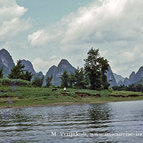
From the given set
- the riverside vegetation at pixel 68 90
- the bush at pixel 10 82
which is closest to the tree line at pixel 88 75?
the riverside vegetation at pixel 68 90

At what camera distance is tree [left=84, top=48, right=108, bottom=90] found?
8006 cm

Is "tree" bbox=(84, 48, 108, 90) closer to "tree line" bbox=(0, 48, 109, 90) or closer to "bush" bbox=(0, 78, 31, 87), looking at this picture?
"tree line" bbox=(0, 48, 109, 90)

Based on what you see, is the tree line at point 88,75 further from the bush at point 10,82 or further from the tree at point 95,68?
the bush at point 10,82

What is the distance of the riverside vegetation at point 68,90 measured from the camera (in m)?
47.3

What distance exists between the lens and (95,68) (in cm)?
A: 8031

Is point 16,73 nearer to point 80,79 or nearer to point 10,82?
point 10,82

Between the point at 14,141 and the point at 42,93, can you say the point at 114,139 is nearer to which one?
the point at 14,141

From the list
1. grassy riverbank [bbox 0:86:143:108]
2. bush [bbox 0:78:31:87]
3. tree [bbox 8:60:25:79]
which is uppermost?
tree [bbox 8:60:25:79]

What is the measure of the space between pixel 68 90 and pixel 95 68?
21867 millimetres

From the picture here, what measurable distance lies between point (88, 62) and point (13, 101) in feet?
142

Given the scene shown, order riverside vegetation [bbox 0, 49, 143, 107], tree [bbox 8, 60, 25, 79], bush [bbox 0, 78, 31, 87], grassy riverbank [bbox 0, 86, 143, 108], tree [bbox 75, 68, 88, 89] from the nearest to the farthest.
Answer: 1. grassy riverbank [bbox 0, 86, 143, 108]
2. riverside vegetation [bbox 0, 49, 143, 107]
3. bush [bbox 0, 78, 31, 87]
4. tree [bbox 8, 60, 25, 79]
5. tree [bbox 75, 68, 88, 89]

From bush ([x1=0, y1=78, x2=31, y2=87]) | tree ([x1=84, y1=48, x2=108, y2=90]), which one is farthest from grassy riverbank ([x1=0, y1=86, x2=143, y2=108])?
tree ([x1=84, y1=48, x2=108, y2=90])

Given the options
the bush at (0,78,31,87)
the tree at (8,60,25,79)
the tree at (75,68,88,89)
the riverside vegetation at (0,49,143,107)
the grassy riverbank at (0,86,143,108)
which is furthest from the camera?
the tree at (75,68,88,89)

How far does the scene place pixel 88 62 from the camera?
3265 inches
